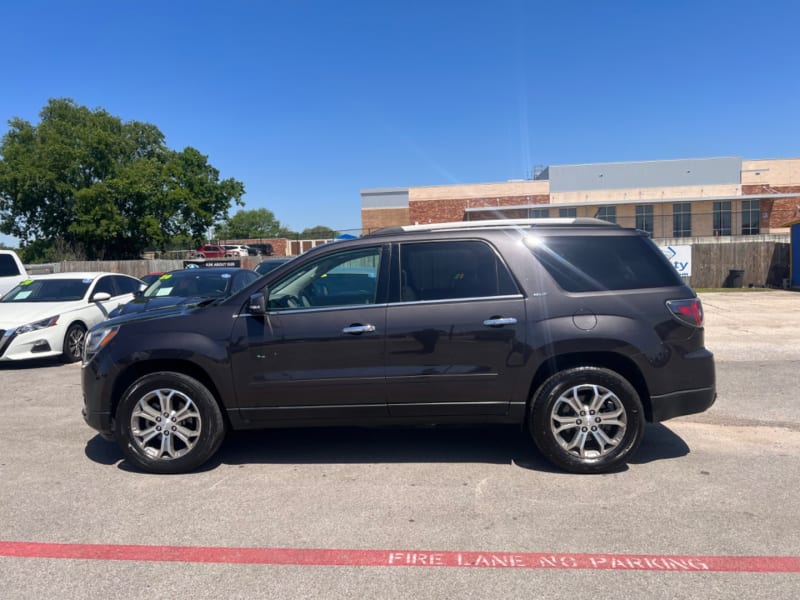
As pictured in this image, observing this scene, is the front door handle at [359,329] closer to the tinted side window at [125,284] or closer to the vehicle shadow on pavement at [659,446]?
the vehicle shadow on pavement at [659,446]

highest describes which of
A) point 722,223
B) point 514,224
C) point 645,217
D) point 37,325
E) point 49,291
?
point 645,217

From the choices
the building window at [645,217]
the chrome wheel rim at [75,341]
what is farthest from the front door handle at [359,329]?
the building window at [645,217]

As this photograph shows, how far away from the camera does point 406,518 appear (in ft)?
13.2

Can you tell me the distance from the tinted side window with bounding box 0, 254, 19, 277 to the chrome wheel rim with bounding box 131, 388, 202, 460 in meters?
10.7

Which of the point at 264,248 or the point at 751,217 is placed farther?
the point at 264,248

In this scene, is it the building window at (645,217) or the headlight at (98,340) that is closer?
the headlight at (98,340)

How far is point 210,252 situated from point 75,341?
38291 millimetres

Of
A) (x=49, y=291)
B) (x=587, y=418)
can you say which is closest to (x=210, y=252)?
(x=49, y=291)

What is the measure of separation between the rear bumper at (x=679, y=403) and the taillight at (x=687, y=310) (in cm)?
54

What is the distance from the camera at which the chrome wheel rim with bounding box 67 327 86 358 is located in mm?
10182

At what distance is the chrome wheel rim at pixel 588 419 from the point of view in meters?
4.71

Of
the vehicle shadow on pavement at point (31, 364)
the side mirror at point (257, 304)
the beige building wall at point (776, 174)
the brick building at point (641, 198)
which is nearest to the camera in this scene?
the side mirror at point (257, 304)

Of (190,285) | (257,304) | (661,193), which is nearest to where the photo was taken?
(257,304)

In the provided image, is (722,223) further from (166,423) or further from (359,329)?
(166,423)
